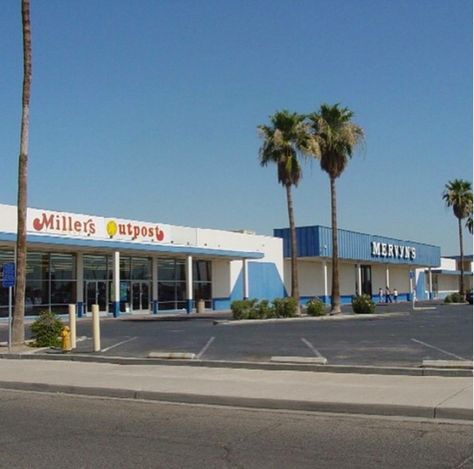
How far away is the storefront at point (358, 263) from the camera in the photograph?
54.6m

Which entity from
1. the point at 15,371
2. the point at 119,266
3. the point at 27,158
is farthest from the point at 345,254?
the point at 15,371

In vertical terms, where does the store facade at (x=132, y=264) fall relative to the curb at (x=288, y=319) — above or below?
above

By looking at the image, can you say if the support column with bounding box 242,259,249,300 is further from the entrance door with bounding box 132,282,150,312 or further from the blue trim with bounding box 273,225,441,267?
the entrance door with bounding box 132,282,150,312

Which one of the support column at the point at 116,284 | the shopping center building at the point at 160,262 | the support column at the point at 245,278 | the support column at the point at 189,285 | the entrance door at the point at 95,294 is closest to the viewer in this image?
the shopping center building at the point at 160,262

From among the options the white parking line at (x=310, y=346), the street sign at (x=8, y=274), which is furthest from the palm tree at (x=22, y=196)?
the white parking line at (x=310, y=346)

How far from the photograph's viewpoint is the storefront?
54.6 m

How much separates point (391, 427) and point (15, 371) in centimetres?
945

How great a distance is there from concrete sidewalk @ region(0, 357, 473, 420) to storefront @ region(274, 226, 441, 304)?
38.3 m

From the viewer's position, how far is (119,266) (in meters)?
41.1

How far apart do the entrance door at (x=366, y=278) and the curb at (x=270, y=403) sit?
55.3 metres

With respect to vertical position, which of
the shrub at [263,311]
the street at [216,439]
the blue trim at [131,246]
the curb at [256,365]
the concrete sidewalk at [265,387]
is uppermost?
the blue trim at [131,246]

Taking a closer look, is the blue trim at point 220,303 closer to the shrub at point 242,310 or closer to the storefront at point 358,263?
the storefront at point 358,263

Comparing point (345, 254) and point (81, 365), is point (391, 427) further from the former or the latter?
point (345, 254)

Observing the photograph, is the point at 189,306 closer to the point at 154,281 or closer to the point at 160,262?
the point at 154,281
